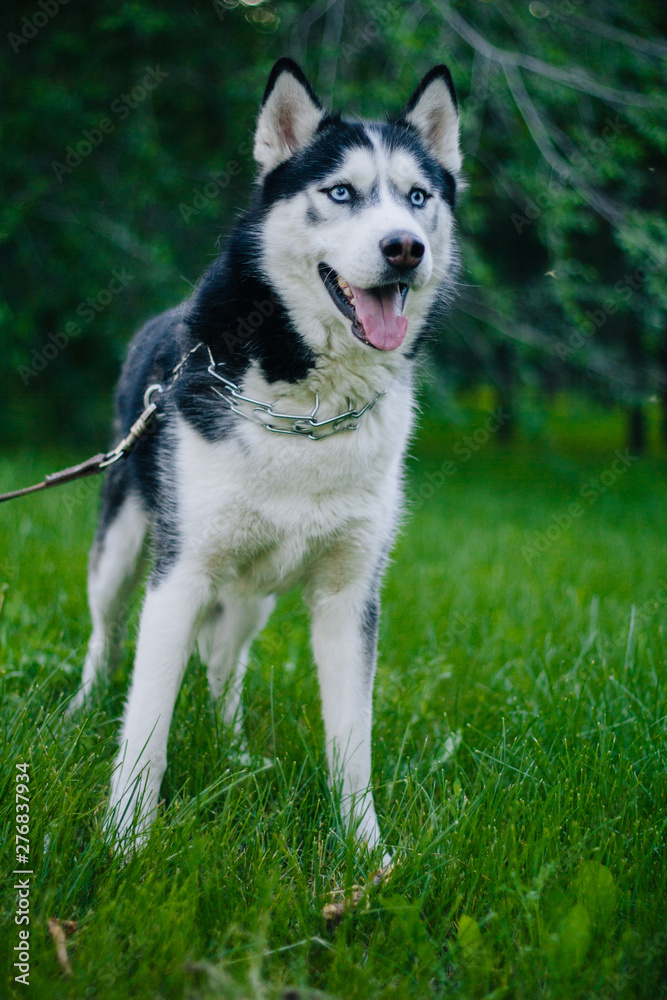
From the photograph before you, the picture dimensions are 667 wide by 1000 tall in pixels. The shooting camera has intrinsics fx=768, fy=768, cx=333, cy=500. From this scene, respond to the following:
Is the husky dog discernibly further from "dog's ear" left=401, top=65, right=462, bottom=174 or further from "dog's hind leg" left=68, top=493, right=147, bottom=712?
"dog's hind leg" left=68, top=493, right=147, bottom=712

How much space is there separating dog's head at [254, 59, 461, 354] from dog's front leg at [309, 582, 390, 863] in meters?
0.77

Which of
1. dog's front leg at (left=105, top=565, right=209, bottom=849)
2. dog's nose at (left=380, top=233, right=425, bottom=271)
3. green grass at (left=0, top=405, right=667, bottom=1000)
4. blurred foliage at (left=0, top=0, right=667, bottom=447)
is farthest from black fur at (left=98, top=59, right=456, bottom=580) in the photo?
blurred foliage at (left=0, top=0, right=667, bottom=447)

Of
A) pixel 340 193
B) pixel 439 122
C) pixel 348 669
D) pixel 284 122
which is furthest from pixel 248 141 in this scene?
pixel 348 669

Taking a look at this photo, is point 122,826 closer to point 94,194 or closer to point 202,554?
point 202,554

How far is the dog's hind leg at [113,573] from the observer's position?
9.16ft

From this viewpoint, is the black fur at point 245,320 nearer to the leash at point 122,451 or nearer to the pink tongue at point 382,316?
the leash at point 122,451

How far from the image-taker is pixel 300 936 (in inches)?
63.2

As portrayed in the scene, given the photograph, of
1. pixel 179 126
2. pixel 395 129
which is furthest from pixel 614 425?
pixel 395 129

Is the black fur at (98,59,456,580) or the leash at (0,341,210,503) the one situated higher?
the black fur at (98,59,456,580)

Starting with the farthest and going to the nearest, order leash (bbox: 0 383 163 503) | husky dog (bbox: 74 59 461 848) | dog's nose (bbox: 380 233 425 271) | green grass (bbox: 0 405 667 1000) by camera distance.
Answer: leash (bbox: 0 383 163 503)
husky dog (bbox: 74 59 461 848)
dog's nose (bbox: 380 233 425 271)
green grass (bbox: 0 405 667 1000)

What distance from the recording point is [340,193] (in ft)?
7.30

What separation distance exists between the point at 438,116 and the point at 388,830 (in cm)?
222

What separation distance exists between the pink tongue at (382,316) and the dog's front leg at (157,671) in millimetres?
847

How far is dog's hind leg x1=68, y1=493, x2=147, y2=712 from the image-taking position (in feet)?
9.16
